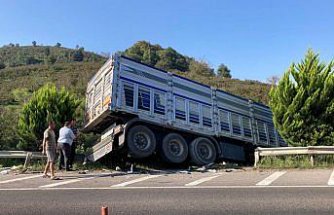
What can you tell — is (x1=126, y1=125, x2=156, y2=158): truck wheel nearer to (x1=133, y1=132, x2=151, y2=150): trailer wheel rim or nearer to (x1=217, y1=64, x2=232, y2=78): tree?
(x1=133, y1=132, x2=151, y2=150): trailer wheel rim

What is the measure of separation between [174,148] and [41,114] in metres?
5.10

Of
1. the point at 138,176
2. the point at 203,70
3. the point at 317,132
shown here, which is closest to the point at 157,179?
the point at 138,176

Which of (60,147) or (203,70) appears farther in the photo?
(203,70)

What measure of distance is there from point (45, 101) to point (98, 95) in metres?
3.04

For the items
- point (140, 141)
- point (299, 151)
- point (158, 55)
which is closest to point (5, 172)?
point (140, 141)

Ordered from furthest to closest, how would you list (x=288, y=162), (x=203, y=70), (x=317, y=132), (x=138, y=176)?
(x=203, y=70) → (x=317, y=132) → (x=288, y=162) → (x=138, y=176)

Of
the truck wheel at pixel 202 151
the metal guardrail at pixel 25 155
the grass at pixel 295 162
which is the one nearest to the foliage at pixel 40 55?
the metal guardrail at pixel 25 155

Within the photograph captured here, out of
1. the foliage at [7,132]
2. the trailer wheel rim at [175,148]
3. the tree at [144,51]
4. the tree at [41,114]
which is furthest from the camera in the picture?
the tree at [144,51]

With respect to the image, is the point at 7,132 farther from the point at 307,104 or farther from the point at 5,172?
the point at 307,104

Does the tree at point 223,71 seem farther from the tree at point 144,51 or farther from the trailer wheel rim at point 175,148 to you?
the trailer wheel rim at point 175,148

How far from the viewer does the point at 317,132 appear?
17.1 metres

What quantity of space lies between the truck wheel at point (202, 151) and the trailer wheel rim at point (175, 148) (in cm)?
50

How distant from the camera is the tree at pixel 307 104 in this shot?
17.0 m

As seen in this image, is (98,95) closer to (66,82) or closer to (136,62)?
(136,62)
